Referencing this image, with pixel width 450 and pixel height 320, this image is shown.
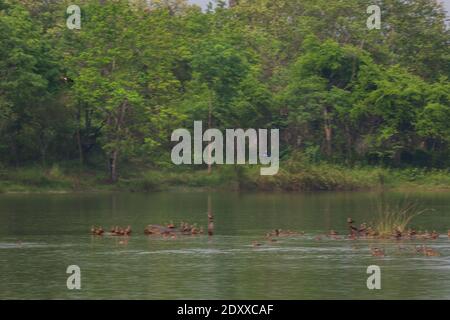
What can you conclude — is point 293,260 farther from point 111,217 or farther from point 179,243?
point 111,217

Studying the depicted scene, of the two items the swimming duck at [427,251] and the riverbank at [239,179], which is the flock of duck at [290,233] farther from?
the riverbank at [239,179]

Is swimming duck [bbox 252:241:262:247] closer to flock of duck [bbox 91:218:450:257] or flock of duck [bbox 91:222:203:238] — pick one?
flock of duck [bbox 91:218:450:257]

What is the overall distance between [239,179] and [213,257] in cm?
4464

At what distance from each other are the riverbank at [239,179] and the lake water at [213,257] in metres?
16.0

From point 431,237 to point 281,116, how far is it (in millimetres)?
45607

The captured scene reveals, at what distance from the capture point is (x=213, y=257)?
1609 inches

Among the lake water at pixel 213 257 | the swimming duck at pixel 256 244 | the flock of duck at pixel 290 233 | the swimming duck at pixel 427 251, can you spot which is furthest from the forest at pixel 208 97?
the swimming duck at pixel 427 251

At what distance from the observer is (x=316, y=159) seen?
87438 mm

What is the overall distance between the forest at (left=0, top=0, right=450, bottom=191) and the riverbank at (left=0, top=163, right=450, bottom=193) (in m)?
0.15

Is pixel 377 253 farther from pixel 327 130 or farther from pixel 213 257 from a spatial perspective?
pixel 327 130

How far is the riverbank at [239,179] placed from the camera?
82.8m

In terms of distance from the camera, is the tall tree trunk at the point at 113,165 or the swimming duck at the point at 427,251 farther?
the tall tree trunk at the point at 113,165

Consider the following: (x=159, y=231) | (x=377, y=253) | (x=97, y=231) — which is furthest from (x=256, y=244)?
(x=97, y=231)

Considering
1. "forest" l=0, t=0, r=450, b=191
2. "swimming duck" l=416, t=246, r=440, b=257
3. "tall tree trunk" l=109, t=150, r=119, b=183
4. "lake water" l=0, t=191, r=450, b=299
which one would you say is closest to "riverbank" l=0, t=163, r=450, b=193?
"forest" l=0, t=0, r=450, b=191
